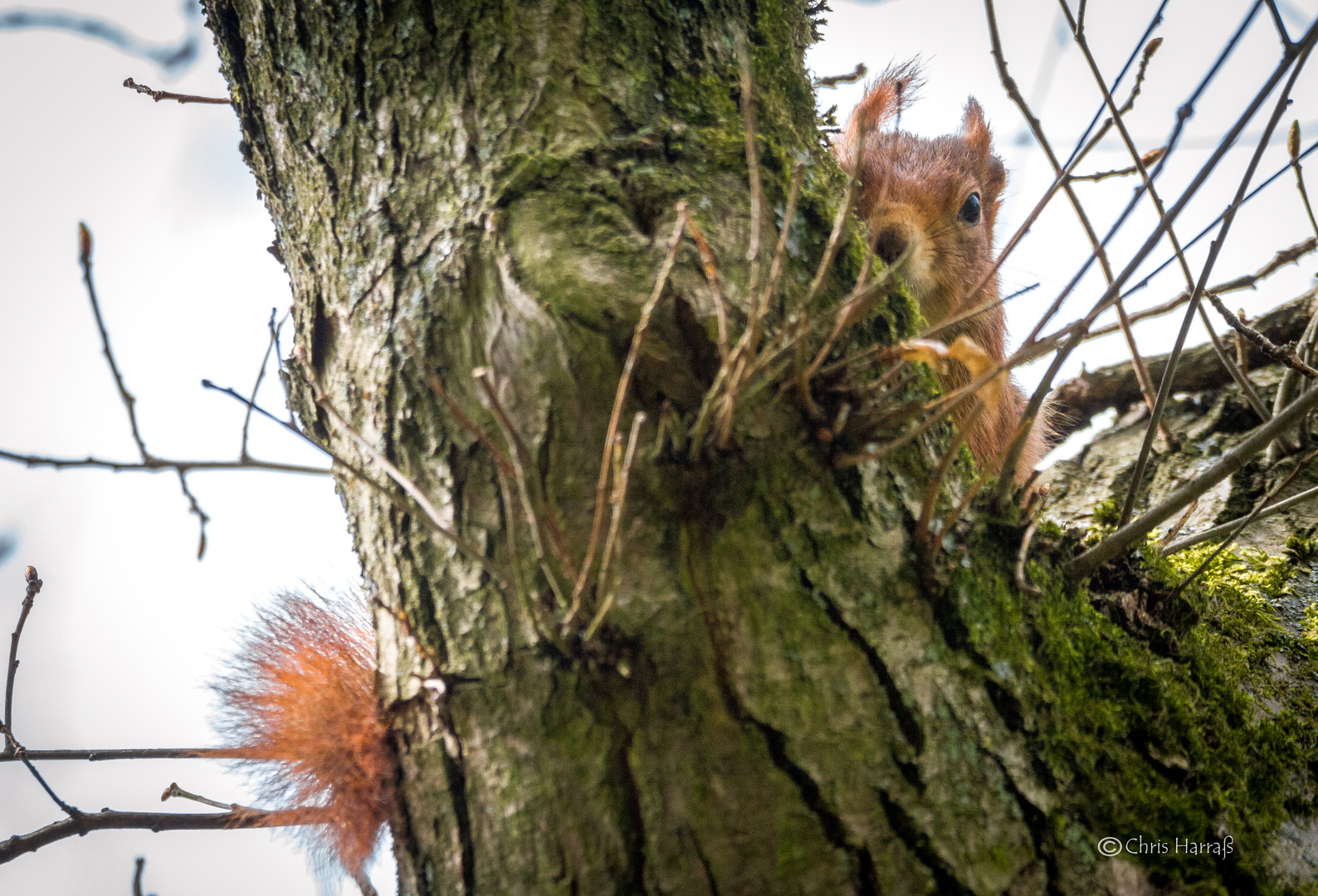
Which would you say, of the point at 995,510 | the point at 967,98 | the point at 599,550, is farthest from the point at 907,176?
the point at 599,550

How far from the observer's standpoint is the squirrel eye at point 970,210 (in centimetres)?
295

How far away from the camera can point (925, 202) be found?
2.72 m

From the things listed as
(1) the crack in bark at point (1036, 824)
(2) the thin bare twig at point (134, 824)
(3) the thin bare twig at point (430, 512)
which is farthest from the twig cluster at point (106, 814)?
(1) the crack in bark at point (1036, 824)

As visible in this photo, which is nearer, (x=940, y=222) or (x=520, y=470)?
(x=520, y=470)

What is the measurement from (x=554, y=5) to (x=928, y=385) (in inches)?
29.0

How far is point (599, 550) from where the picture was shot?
0.89m

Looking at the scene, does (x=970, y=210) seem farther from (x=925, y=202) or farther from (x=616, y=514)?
(x=616, y=514)

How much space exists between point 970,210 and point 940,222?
1.08 ft

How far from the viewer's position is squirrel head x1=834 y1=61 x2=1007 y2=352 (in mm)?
2430

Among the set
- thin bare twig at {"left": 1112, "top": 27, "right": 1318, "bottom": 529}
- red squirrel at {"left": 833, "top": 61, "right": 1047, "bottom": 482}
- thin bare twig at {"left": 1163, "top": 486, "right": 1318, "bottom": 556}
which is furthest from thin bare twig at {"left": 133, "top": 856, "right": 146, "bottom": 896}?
red squirrel at {"left": 833, "top": 61, "right": 1047, "bottom": 482}

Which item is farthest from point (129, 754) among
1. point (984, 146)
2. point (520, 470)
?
point (984, 146)

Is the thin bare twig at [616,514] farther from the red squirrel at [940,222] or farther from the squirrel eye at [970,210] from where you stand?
the squirrel eye at [970,210]

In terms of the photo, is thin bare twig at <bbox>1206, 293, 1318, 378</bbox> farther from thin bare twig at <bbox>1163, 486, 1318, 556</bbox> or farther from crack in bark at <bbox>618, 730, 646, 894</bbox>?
crack in bark at <bbox>618, 730, 646, 894</bbox>

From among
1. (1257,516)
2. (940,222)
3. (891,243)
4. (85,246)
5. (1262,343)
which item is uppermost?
(940,222)
